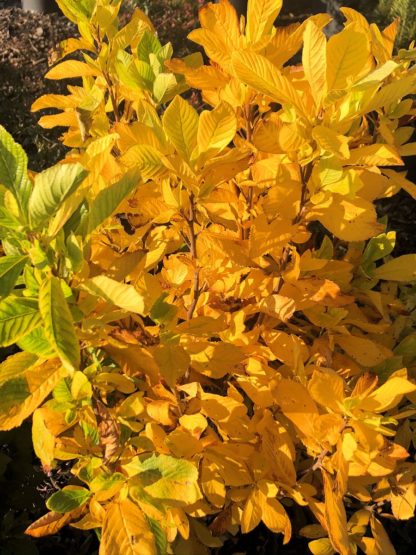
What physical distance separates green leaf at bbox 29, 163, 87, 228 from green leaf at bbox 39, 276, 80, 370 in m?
0.08

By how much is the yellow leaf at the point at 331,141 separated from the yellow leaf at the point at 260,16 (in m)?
0.26

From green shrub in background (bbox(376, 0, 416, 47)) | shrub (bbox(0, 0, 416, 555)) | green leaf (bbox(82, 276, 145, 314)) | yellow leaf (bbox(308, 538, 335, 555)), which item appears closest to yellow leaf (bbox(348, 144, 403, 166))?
shrub (bbox(0, 0, 416, 555))

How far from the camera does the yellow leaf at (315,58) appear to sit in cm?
79

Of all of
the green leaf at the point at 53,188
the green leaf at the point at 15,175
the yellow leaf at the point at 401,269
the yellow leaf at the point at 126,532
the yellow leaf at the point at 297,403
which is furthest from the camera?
the yellow leaf at the point at 401,269

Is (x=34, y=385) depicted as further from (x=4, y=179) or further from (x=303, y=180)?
(x=303, y=180)

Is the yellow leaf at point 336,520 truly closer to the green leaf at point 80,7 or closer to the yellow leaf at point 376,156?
the yellow leaf at point 376,156

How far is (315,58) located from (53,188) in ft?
1.35

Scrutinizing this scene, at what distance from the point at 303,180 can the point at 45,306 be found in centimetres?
47

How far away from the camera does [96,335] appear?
834 millimetres

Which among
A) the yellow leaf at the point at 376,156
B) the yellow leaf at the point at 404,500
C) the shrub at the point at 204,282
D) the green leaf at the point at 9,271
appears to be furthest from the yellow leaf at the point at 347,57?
the yellow leaf at the point at 404,500

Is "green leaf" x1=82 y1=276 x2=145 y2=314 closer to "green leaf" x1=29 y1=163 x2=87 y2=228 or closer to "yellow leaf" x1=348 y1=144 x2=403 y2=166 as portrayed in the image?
"green leaf" x1=29 y1=163 x2=87 y2=228

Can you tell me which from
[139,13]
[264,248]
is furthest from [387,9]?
[264,248]

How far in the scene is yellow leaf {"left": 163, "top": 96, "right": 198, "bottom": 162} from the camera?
2.63 ft

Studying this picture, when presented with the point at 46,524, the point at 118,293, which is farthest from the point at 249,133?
the point at 46,524
